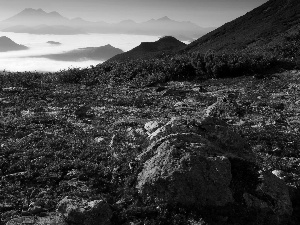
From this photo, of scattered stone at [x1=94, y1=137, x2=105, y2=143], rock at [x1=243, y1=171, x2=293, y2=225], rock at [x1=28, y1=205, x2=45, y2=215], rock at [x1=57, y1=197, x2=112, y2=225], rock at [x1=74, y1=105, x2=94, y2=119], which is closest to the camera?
rock at [x1=57, y1=197, x2=112, y2=225]

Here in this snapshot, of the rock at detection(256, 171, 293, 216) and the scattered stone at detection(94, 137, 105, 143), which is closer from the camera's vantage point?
the rock at detection(256, 171, 293, 216)

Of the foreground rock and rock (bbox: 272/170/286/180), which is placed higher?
the foreground rock

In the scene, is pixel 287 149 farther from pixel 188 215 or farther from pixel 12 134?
pixel 12 134

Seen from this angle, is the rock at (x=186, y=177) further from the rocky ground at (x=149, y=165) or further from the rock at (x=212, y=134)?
the rock at (x=212, y=134)

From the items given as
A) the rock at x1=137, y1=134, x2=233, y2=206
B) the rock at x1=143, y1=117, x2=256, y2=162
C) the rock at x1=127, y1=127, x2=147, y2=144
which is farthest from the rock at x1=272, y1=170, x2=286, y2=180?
the rock at x1=127, y1=127, x2=147, y2=144

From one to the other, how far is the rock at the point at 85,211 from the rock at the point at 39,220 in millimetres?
248

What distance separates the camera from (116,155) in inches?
569

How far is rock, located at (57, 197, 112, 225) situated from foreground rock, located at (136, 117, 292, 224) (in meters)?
1.48

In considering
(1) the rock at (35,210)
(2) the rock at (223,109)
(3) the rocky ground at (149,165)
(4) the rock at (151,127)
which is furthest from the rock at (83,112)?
(1) the rock at (35,210)

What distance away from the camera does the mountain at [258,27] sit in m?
83.2

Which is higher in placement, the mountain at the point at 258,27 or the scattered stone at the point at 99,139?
the mountain at the point at 258,27

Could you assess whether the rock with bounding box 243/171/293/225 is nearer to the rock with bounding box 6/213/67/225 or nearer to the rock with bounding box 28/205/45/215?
the rock with bounding box 6/213/67/225

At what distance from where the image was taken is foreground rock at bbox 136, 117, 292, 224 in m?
10.5

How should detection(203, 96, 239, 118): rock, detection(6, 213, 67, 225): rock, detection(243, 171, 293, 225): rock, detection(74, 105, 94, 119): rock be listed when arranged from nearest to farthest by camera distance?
detection(6, 213, 67, 225): rock < detection(243, 171, 293, 225): rock < detection(203, 96, 239, 118): rock < detection(74, 105, 94, 119): rock
